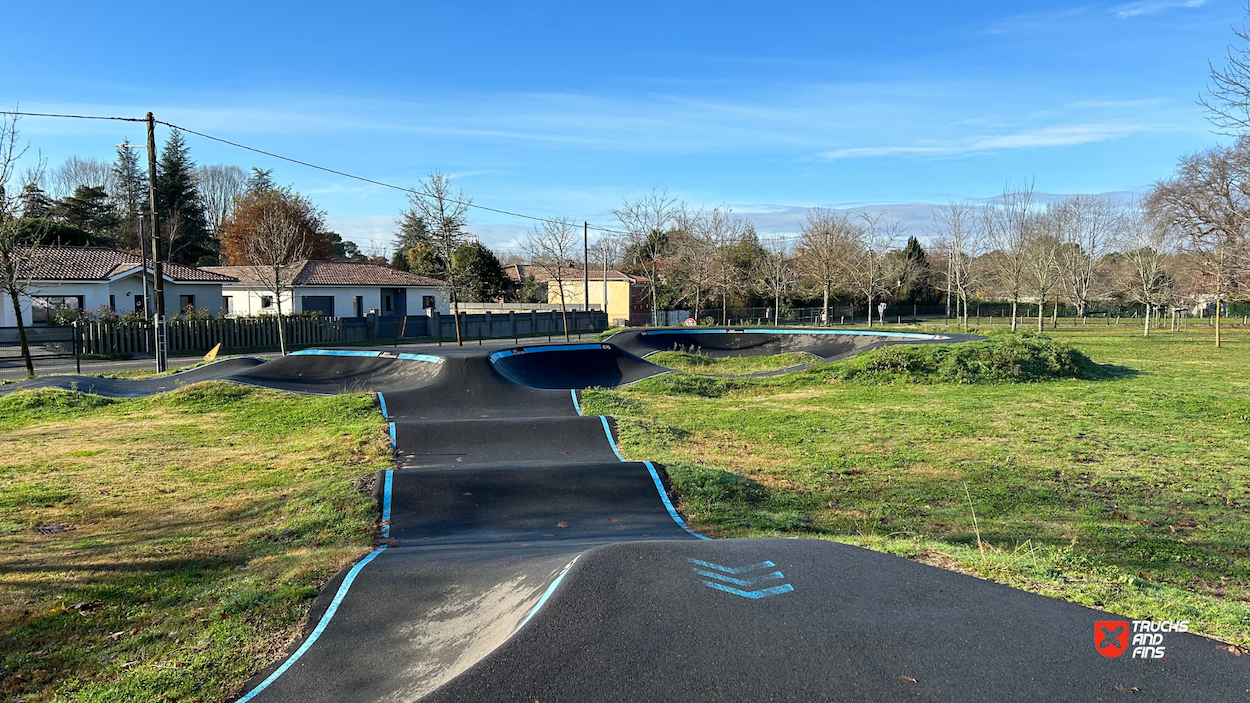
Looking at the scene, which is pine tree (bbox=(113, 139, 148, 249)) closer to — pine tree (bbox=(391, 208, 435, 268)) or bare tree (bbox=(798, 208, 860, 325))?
pine tree (bbox=(391, 208, 435, 268))

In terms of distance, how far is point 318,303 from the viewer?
40125 mm

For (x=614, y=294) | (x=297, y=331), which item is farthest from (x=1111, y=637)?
(x=614, y=294)

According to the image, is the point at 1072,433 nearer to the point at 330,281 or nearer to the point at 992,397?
the point at 992,397

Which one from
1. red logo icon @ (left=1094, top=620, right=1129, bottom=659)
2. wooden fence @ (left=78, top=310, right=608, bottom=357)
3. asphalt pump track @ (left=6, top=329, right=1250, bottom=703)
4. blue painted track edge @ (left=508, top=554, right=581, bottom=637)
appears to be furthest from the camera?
wooden fence @ (left=78, top=310, right=608, bottom=357)

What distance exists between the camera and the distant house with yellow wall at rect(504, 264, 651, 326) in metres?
50.1

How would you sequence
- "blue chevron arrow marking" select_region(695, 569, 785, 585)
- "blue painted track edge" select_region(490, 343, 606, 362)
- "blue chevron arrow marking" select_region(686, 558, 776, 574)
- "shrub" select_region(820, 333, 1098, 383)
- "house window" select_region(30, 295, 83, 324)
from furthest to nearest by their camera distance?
"house window" select_region(30, 295, 83, 324) → "blue painted track edge" select_region(490, 343, 606, 362) → "shrub" select_region(820, 333, 1098, 383) → "blue chevron arrow marking" select_region(686, 558, 776, 574) → "blue chevron arrow marking" select_region(695, 569, 785, 585)

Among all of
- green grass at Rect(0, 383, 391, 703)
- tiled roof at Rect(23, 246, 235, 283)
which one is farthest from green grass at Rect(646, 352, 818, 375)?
tiled roof at Rect(23, 246, 235, 283)

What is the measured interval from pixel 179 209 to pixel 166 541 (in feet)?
180

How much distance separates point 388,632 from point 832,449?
7.62 meters

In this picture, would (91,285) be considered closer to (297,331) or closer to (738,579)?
(297,331)

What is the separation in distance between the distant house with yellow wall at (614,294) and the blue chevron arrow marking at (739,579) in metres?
43.6

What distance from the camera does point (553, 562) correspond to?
17.7ft

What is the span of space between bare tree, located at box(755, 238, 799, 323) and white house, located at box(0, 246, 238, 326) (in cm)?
3361

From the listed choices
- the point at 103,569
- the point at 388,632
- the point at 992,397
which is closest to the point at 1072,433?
the point at 992,397
